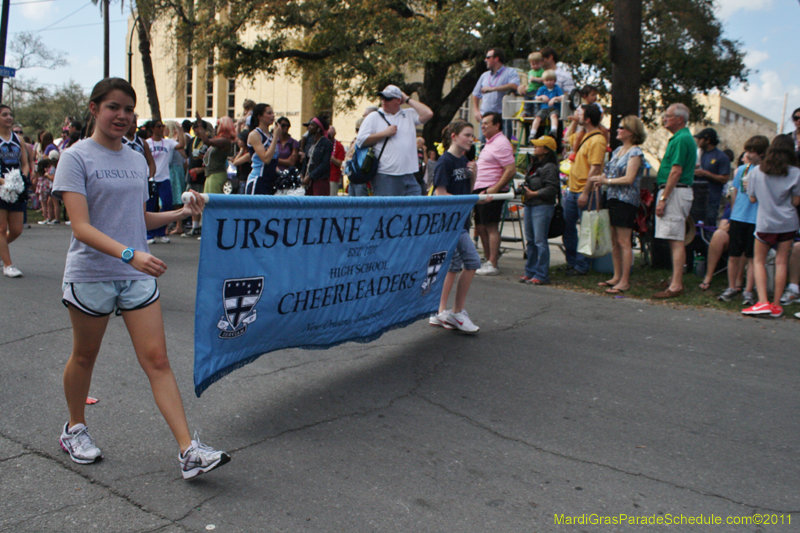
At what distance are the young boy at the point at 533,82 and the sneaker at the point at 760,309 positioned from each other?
190 inches

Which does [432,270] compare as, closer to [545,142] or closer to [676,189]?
[676,189]

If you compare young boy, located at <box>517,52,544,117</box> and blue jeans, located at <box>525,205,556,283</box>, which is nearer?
blue jeans, located at <box>525,205,556,283</box>

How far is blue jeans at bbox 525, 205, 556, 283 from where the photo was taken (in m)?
8.69

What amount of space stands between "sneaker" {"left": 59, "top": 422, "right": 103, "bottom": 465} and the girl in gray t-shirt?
632 centimetres

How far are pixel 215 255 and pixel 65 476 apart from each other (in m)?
1.26

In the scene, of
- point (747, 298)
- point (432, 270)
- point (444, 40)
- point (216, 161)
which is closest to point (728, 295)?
point (747, 298)

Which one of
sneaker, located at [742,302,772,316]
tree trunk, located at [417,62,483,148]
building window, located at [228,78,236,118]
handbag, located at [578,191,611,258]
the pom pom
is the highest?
building window, located at [228,78,236,118]

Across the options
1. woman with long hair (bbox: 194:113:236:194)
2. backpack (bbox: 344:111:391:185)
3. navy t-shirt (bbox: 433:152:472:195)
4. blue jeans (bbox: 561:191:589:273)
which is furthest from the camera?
woman with long hair (bbox: 194:113:236:194)

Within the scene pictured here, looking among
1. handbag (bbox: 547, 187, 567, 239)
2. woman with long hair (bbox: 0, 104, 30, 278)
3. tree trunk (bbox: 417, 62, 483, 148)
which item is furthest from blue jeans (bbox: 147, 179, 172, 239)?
tree trunk (bbox: 417, 62, 483, 148)

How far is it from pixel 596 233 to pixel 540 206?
2.68 ft

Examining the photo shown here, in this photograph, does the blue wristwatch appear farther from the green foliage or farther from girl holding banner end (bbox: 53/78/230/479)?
the green foliage

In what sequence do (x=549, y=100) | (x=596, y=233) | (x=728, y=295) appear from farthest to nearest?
(x=549, y=100), (x=596, y=233), (x=728, y=295)

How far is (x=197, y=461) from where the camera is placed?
3123mm

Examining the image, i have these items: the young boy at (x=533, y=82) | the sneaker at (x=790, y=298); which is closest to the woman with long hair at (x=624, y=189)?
the sneaker at (x=790, y=298)
